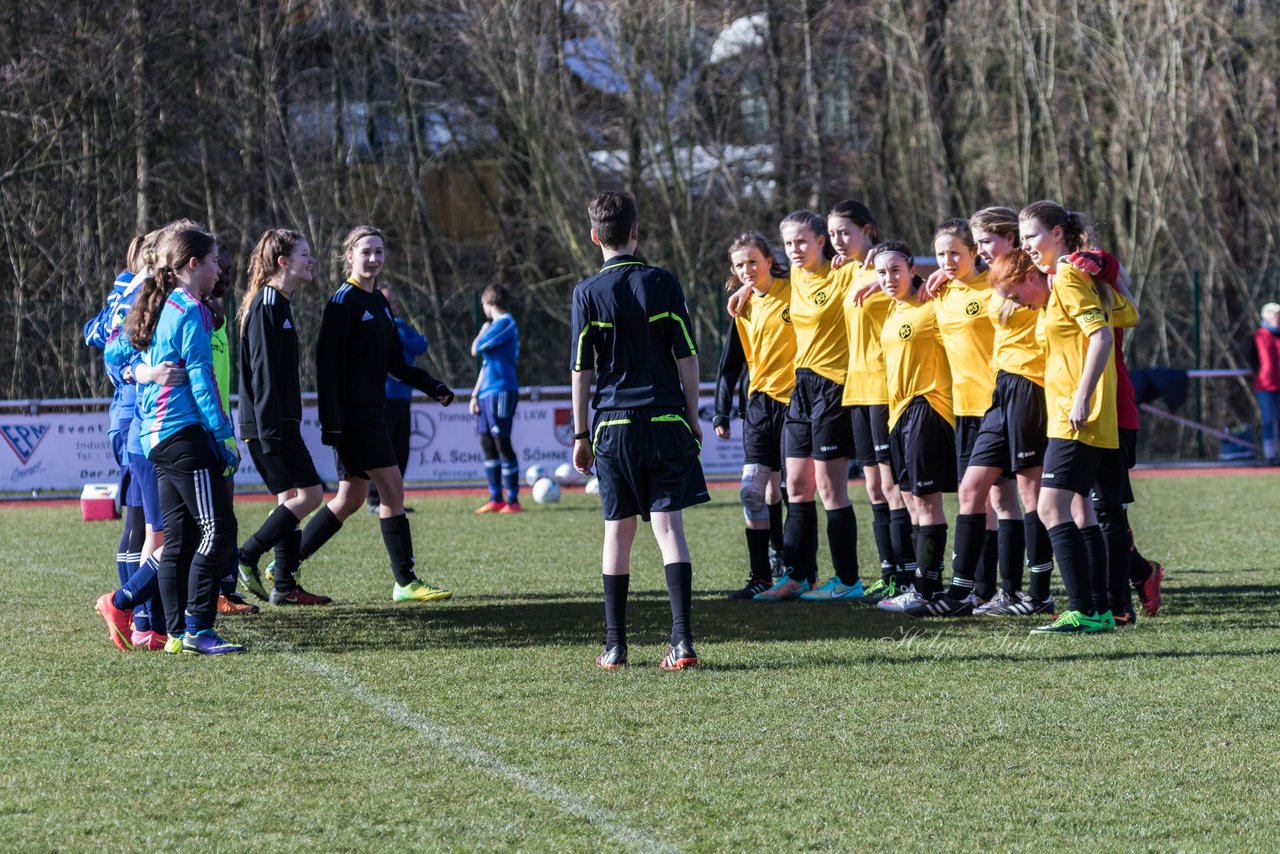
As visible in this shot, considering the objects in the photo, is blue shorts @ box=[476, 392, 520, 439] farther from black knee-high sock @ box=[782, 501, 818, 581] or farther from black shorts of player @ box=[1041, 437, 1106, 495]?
black shorts of player @ box=[1041, 437, 1106, 495]

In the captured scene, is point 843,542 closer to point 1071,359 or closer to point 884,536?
point 884,536

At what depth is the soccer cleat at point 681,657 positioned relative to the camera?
20.9 feet

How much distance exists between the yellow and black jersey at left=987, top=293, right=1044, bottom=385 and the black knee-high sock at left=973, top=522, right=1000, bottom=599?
107cm

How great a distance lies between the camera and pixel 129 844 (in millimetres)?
4055

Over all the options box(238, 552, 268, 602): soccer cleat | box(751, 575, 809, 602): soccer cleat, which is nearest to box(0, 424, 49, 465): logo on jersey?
box(238, 552, 268, 602): soccer cleat

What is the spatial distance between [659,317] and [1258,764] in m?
2.81

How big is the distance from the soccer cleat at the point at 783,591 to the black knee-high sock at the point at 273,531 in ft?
8.47

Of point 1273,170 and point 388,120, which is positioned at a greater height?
point 388,120

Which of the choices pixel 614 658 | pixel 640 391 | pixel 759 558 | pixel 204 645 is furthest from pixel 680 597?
pixel 759 558

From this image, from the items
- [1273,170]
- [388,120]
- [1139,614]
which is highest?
[388,120]

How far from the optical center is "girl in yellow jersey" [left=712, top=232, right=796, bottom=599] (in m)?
8.62

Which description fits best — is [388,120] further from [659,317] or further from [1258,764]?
[1258,764]

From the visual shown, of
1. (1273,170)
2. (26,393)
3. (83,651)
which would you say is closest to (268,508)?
(26,393)

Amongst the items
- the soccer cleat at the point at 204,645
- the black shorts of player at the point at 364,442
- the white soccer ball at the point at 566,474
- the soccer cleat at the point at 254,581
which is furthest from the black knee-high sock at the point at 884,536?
the white soccer ball at the point at 566,474
